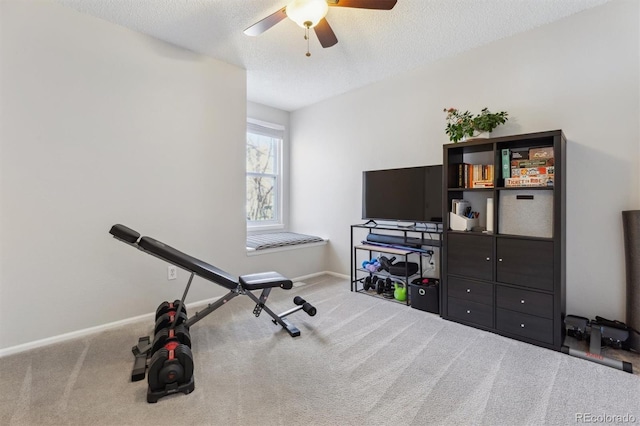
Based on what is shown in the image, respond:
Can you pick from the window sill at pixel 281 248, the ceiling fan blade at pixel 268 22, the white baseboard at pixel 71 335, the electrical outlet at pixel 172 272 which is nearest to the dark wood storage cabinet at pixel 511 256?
the ceiling fan blade at pixel 268 22

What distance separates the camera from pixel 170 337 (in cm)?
195

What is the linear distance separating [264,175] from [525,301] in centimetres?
376

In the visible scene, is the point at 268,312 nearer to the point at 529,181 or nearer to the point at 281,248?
the point at 281,248

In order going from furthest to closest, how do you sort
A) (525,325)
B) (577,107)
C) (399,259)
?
1. (399,259)
2. (577,107)
3. (525,325)

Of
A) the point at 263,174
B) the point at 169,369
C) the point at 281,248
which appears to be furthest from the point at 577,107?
the point at 263,174

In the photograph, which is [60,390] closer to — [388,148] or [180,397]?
[180,397]

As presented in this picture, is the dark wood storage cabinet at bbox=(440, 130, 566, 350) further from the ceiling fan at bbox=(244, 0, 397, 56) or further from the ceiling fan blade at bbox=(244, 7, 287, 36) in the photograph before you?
the ceiling fan blade at bbox=(244, 7, 287, 36)

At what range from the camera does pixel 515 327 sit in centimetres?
240

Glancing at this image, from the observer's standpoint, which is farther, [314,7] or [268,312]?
[268,312]

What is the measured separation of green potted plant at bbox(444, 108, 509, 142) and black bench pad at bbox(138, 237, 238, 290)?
2.38 meters

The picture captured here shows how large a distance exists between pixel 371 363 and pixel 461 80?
2885 millimetres

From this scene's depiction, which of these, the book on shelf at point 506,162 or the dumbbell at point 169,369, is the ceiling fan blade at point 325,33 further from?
the dumbbell at point 169,369

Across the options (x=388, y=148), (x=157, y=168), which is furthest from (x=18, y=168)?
(x=388, y=148)

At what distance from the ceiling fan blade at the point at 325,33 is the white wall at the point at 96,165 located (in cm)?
157
